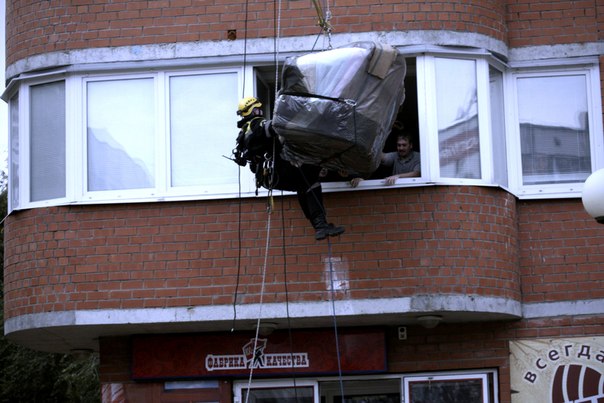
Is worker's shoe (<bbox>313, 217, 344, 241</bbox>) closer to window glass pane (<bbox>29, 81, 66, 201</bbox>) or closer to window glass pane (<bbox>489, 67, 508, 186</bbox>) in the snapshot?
window glass pane (<bbox>489, 67, 508, 186</bbox>)

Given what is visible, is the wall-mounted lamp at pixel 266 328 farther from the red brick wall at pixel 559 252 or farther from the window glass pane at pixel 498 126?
the window glass pane at pixel 498 126

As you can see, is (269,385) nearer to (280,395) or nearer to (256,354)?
(280,395)

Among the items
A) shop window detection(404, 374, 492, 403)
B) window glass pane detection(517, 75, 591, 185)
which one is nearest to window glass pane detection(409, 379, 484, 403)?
shop window detection(404, 374, 492, 403)

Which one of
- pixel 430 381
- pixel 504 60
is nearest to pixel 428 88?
pixel 504 60

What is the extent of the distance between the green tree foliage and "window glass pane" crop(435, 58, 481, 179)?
12.1 metres

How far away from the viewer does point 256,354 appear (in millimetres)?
13977

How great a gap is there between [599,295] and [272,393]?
355 cm

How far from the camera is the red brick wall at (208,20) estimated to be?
541 inches

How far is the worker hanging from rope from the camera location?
41.2 ft

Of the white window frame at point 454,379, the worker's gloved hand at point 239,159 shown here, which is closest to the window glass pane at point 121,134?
the worker's gloved hand at point 239,159

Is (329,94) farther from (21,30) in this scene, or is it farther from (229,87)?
(21,30)

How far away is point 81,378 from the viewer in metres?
23.7

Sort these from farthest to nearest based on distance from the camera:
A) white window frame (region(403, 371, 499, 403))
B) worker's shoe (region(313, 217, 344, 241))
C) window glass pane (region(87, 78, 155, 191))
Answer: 1. window glass pane (region(87, 78, 155, 191))
2. white window frame (region(403, 371, 499, 403))
3. worker's shoe (region(313, 217, 344, 241))

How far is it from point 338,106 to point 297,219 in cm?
194
